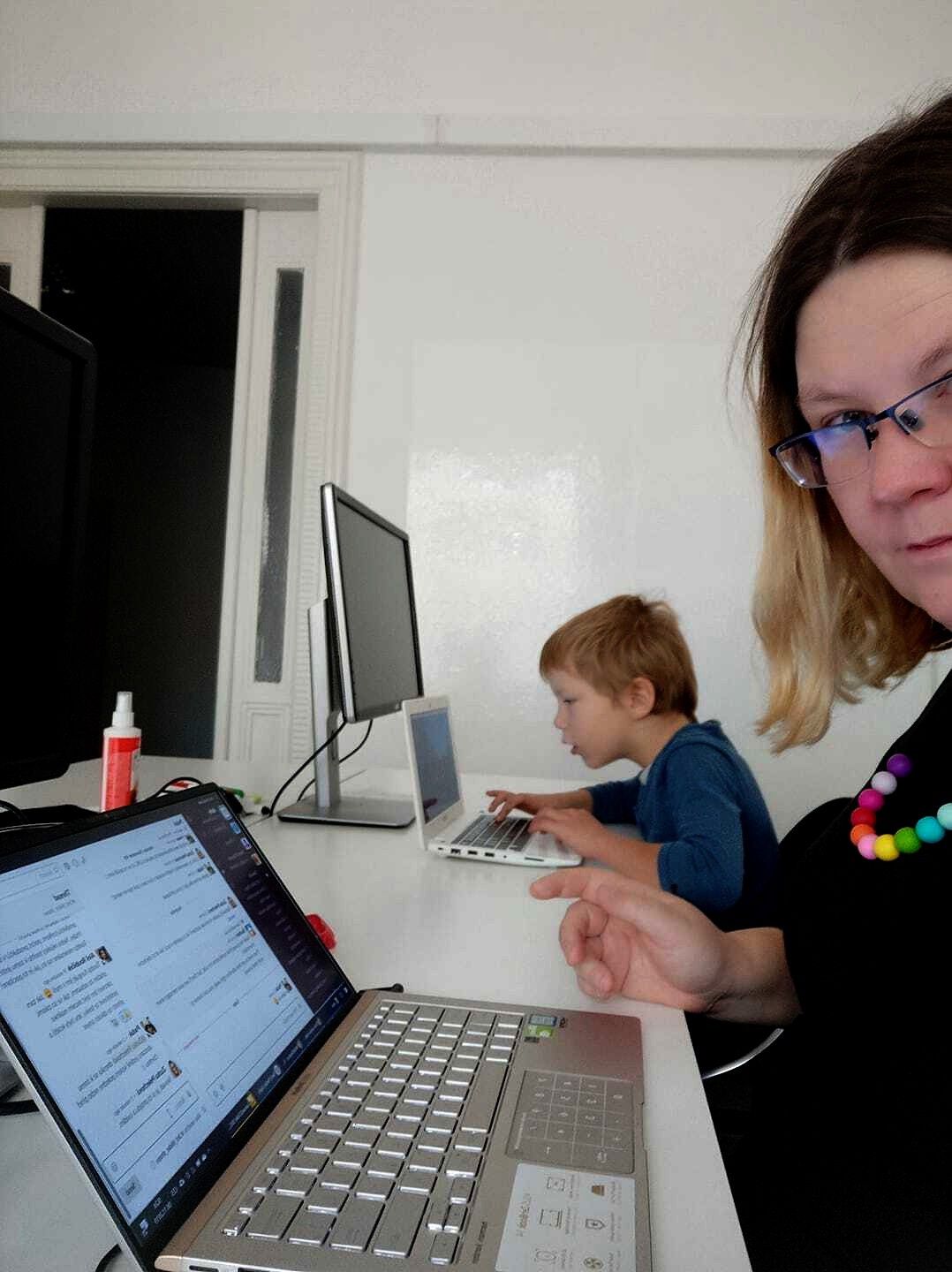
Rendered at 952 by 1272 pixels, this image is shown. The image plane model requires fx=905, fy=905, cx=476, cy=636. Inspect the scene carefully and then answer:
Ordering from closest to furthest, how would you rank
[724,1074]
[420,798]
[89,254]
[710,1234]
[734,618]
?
1. [710,1234]
2. [724,1074]
3. [420,798]
4. [734,618]
5. [89,254]

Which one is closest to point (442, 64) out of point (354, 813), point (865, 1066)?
point (354, 813)

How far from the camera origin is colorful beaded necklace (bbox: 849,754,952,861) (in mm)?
797

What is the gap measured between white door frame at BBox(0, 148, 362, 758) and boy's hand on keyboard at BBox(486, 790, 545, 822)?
4.72 ft

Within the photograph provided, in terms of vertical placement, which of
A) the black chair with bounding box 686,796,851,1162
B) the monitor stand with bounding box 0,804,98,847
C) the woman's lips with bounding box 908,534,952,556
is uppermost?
the woman's lips with bounding box 908,534,952,556

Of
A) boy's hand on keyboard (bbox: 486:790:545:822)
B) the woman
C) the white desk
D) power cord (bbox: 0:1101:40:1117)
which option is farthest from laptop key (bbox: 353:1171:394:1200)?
boy's hand on keyboard (bbox: 486:790:545:822)

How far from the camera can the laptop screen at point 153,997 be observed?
408 mm

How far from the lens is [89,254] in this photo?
A: 163 inches

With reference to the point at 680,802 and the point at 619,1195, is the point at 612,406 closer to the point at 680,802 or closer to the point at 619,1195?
the point at 680,802

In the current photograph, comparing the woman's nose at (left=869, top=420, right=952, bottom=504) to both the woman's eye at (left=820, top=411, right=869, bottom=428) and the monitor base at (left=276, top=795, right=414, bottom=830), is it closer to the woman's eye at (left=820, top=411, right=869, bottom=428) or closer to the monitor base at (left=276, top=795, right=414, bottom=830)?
the woman's eye at (left=820, top=411, right=869, bottom=428)

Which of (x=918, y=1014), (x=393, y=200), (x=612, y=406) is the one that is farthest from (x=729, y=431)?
(x=918, y=1014)

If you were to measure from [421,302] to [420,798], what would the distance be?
2125 millimetres

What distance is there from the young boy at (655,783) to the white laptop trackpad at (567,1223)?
70 centimetres

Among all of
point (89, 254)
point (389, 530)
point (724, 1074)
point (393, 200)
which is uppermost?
point (89, 254)

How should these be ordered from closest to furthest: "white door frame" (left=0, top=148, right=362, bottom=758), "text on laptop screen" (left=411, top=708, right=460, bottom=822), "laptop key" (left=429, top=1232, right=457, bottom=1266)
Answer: "laptop key" (left=429, top=1232, right=457, bottom=1266), "text on laptop screen" (left=411, top=708, right=460, bottom=822), "white door frame" (left=0, top=148, right=362, bottom=758)
